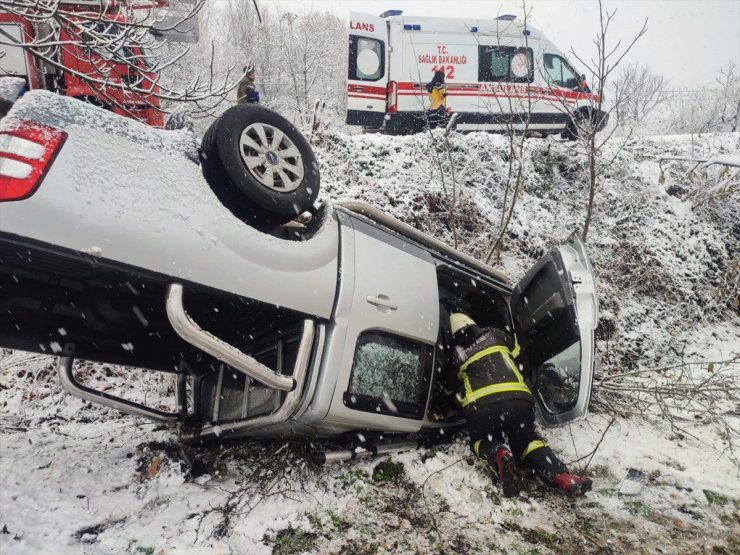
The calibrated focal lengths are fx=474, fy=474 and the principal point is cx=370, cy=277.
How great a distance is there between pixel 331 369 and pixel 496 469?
128cm

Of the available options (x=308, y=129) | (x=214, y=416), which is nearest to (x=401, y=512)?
(x=214, y=416)

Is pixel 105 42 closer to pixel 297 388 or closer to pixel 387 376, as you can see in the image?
pixel 297 388

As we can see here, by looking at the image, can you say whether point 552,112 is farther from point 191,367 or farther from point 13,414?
point 13,414

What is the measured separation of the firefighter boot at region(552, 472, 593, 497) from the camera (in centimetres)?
278

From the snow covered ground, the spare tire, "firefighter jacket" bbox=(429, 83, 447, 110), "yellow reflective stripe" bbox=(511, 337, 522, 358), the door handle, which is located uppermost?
"firefighter jacket" bbox=(429, 83, 447, 110)

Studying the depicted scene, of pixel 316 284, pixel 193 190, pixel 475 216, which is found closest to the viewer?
pixel 193 190

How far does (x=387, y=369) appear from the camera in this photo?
2.66 meters

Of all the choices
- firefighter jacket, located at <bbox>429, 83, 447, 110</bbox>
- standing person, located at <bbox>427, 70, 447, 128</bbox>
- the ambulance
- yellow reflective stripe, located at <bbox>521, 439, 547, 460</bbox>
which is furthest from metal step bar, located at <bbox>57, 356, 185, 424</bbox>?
the ambulance

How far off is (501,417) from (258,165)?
2.06 meters

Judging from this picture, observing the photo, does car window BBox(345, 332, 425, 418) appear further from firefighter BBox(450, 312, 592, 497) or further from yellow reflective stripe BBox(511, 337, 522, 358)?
yellow reflective stripe BBox(511, 337, 522, 358)

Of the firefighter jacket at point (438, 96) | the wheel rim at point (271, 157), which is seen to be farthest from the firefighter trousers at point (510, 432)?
the firefighter jacket at point (438, 96)

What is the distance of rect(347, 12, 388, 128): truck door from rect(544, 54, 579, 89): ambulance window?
395 cm

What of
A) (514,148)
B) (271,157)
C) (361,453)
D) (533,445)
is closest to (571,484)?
(533,445)

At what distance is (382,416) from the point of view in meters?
2.63
